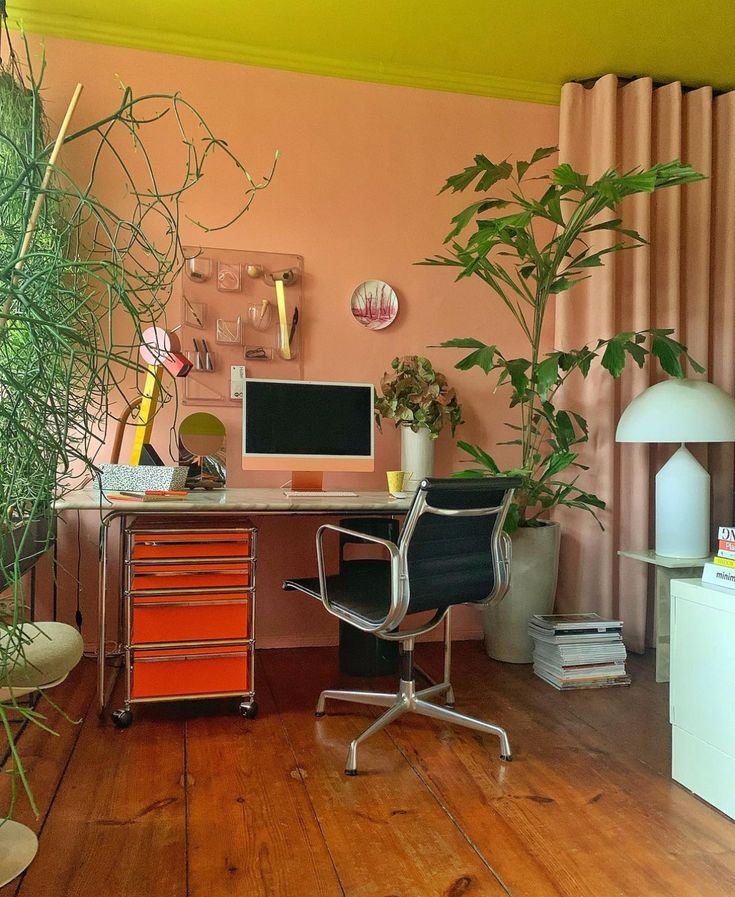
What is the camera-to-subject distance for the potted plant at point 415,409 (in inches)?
124

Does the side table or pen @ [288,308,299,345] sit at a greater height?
pen @ [288,308,299,345]

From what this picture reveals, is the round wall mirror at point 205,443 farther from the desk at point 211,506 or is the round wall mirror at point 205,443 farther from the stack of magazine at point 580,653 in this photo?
the stack of magazine at point 580,653

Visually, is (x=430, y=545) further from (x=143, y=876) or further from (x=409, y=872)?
Answer: (x=143, y=876)

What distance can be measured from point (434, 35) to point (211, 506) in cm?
237

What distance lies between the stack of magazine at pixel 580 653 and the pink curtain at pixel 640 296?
45 cm

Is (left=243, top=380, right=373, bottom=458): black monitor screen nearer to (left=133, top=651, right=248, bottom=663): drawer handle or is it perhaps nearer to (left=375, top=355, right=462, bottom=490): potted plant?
(left=375, top=355, right=462, bottom=490): potted plant

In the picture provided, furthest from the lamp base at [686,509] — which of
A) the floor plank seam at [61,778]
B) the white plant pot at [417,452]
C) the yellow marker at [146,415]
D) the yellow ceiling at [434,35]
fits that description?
the floor plank seam at [61,778]

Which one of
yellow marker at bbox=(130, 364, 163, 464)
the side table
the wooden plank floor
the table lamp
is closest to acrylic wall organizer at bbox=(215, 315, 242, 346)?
yellow marker at bbox=(130, 364, 163, 464)

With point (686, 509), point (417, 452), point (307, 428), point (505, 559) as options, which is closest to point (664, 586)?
point (686, 509)

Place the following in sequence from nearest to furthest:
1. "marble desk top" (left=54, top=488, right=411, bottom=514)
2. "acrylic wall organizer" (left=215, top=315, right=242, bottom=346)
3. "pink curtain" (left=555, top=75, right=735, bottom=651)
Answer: "marble desk top" (left=54, top=488, right=411, bottom=514)
"acrylic wall organizer" (left=215, top=315, right=242, bottom=346)
"pink curtain" (left=555, top=75, right=735, bottom=651)

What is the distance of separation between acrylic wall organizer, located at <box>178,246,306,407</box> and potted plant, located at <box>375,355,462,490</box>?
0.49 meters

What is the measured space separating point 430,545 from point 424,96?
2467 millimetres

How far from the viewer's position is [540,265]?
311 centimetres

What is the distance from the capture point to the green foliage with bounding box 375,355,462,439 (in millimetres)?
3154
